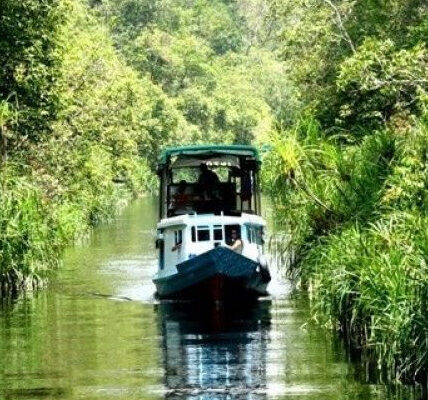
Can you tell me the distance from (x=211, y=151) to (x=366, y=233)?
632 cm

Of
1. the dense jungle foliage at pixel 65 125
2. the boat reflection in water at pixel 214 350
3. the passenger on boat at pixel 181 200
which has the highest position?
the dense jungle foliage at pixel 65 125

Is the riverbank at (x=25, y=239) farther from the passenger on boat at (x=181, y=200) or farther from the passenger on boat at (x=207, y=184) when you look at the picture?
the passenger on boat at (x=207, y=184)

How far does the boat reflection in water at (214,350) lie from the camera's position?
14.8 meters

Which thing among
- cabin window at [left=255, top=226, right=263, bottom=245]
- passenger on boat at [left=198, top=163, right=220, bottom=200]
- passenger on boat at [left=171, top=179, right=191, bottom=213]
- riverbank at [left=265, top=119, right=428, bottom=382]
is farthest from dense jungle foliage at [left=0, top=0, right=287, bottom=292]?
riverbank at [left=265, top=119, right=428, bottom=382]

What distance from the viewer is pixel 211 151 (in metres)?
25.0

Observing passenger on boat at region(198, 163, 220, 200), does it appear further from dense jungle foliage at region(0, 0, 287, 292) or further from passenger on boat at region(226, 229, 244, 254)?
dense jungle foliage at region(0, 0, 287, 292)

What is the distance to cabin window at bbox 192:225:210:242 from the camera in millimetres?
23500

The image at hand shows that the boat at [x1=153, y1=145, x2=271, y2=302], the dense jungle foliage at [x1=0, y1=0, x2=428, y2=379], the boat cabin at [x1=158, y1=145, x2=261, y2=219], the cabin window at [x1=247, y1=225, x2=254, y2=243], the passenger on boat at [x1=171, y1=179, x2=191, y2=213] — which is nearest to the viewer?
the dense jungle foliage at [x1=0, y1=0, x2=428, y2=379]

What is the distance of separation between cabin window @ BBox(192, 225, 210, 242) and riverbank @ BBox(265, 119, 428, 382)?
1.45 meters

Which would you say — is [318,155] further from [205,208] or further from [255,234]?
[205,208]

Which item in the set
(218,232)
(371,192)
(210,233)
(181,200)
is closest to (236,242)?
(218,232)

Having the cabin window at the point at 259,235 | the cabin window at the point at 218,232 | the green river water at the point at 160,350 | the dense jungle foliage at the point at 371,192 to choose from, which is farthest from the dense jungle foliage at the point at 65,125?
the dense jungle foliage at the point at 371,192

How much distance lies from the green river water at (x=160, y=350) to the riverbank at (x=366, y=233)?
44 cm

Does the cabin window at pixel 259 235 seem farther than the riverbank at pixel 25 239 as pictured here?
Yes
